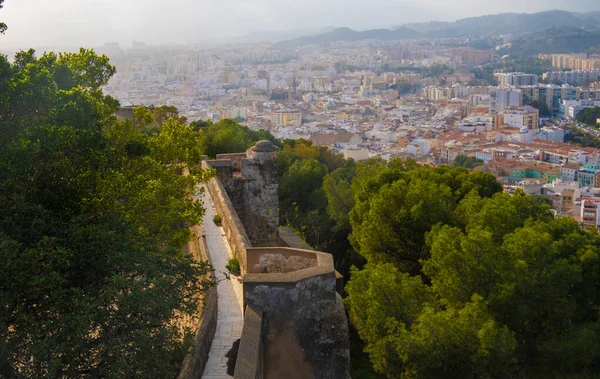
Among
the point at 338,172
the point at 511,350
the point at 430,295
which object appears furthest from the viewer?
the point at 338,172

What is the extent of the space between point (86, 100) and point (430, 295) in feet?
15.6

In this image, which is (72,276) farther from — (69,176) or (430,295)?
(430,295)

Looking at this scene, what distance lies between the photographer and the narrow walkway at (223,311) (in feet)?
16.6

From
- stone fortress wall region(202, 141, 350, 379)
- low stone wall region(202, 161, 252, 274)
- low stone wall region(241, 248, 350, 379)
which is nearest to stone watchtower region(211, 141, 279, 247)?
low stone wall region(202, 161, 252, 274)

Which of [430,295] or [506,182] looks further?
[506,182]

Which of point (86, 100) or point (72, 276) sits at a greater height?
point (86, 100)

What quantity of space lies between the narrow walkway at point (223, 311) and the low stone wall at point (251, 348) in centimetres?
33

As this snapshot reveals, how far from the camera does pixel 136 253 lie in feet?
15.4

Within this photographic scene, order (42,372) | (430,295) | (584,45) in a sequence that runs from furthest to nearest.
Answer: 1. (584,45)
2. (430,295)
3. (42,372)

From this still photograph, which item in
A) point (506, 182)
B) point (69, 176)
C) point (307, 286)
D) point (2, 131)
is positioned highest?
point (2, 131)

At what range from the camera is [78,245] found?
4.54m

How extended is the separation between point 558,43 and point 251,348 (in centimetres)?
15772

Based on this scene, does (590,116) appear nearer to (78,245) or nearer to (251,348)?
(251,348)

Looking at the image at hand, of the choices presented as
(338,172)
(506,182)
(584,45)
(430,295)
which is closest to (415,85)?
(584,45)
